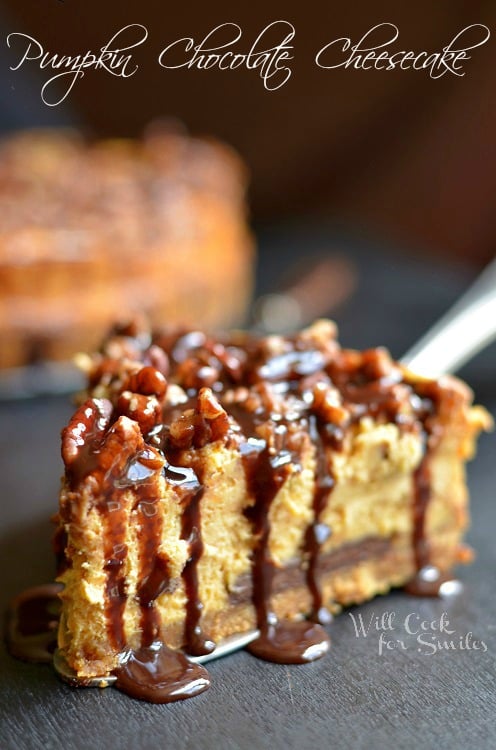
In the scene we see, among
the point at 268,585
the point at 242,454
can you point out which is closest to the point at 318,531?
the point at 268,585

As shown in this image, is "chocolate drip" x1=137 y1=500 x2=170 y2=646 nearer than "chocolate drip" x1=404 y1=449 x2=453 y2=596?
Yes

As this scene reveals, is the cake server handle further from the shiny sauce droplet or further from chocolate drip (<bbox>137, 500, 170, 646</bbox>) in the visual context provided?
chocolate drip (<bbox>137, 500, 170, 646</bbox>)

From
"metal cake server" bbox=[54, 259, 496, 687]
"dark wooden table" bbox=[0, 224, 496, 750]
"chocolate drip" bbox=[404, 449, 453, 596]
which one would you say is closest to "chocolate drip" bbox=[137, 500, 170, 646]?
"dark wooden table" bbox=[0, 224, 496, 750]

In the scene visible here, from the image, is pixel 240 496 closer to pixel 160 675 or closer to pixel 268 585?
→ pixel 268 585

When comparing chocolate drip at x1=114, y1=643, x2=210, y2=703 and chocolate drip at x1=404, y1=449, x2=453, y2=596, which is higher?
chocolate drip at x1=404, y1=449, x2=453, y2=596

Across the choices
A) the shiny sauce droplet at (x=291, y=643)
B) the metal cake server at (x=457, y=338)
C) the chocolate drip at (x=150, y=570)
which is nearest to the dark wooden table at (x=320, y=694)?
the shiny sauce droplet at (x=291, y=643)

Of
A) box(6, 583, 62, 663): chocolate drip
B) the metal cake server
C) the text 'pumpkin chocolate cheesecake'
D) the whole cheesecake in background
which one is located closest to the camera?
the text 'pumpkin chocolate cheesecake'

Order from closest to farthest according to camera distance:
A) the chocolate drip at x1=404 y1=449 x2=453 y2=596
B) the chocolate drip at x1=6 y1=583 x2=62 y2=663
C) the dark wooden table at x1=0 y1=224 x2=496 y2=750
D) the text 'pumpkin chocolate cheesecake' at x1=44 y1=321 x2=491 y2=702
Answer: the dark wooden table at x1=0 y1=224 x2=496 y2=750 < the text 'pumpkin chocolate cheesecake' at x1=44 y1=321 x2=491 y2=702 < the chocolate drip at x1=6 y1=583 x2=62 y2=663 < the chocolate drip at x1=404 y1=449 x2=453 y2=596

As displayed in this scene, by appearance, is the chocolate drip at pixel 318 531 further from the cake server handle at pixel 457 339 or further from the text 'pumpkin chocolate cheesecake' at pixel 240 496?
the cake server handle at pixel 457 339
